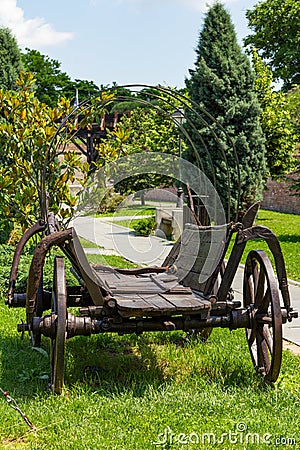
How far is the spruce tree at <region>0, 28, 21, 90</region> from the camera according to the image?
10.8 metres

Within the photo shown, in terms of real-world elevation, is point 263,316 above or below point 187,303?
below

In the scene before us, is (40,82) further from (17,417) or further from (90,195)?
(17,417)

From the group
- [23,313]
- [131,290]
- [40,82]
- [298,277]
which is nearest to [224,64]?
[298,277]

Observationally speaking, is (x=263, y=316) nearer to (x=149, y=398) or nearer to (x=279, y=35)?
(x=149, y=398)

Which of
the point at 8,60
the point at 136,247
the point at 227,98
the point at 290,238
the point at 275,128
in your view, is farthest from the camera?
the point at 275,128

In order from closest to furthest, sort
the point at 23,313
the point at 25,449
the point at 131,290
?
the point at 25,449, the point at 131,290, the point at 23,313

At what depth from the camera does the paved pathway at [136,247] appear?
253 inches

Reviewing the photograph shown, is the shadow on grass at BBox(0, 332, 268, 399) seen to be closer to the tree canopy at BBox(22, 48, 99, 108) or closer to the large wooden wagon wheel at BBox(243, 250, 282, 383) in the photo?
the large wooden wagon wheel at BBox(243, 250, 282, 383)

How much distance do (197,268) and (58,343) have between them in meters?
1.47

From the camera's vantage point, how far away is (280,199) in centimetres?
2250

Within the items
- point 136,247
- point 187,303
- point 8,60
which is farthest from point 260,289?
point 8,60

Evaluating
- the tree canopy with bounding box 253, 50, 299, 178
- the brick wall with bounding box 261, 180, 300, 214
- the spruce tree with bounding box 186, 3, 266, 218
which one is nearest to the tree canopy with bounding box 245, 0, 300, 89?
the brick wall with bounding box 261, 180, 300, 214

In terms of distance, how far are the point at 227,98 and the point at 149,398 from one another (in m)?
11.8

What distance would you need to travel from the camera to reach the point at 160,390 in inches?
145
